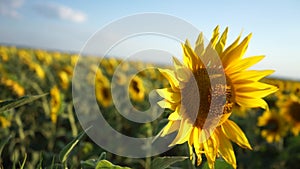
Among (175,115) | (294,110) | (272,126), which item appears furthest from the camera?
(272,126)

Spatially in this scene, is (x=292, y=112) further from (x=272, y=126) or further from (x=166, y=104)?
(x=166, y=104)

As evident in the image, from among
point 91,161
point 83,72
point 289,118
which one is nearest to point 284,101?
point 289,118

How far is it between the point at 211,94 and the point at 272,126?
11.6 ft

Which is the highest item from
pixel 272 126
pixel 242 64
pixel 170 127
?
pixel 242 64

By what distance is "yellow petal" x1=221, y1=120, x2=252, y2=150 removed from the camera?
4.53 ft

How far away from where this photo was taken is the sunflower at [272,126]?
468 centimetres

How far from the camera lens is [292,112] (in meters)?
4.57

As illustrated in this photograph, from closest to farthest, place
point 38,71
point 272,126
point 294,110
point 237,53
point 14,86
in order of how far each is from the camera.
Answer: point 237,53 → point 294,110 → point 272,126 → point 14,86 → point 38,71

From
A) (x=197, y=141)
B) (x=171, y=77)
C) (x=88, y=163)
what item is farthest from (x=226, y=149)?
(x=88, y=163)

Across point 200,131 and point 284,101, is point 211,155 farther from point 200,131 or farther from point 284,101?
point 284,101

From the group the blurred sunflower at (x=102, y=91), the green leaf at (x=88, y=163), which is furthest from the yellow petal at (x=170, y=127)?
the blurred sunflower at (x=102, y=91)

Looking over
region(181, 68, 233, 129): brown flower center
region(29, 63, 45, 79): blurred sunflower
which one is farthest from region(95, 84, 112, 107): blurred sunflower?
region(181, 68, 233, 129): brown flower center

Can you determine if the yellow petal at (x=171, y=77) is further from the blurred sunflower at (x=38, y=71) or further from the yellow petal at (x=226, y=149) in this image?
the blurred sunflower at (x=38, y=71)

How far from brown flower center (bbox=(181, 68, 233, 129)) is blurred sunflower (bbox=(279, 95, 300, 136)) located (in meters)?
3.26
